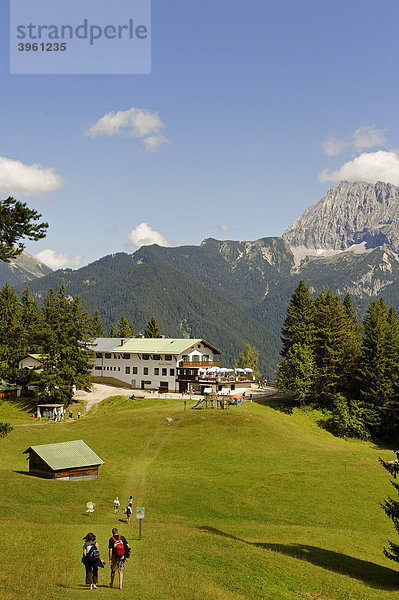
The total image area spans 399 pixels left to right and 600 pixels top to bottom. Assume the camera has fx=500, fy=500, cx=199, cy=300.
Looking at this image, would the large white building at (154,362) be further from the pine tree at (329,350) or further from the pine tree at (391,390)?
the pine tree at (391,390)

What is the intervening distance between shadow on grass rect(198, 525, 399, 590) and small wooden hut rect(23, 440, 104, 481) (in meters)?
20.3

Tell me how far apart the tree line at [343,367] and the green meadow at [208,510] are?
688 cm

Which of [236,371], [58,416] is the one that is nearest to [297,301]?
[236,371]

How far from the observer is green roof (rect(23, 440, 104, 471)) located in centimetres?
Answer: 5159

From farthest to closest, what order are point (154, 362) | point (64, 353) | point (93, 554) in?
point (154, 362) < point (64, 353) < point (93, 554)

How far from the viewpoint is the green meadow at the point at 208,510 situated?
1022 inches

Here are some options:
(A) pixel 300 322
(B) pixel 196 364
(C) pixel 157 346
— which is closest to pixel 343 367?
(A) pixel 300 322

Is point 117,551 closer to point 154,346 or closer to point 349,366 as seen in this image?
point 349,366

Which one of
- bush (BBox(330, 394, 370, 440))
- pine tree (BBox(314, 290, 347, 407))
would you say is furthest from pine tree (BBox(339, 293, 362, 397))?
bush (BBox(330, 394, 370, 440))

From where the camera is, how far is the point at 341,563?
32.7 meters

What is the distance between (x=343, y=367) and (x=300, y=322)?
39.7 ft

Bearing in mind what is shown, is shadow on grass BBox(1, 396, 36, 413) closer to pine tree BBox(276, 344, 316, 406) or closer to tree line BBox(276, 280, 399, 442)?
pine tree BBox(276, 344, 316, 406)

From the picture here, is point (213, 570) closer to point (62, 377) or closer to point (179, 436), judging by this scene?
point (179, 436)

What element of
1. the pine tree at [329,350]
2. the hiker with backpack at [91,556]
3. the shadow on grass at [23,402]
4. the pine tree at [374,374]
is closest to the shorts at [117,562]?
the hiker with backpack at [91,556]
